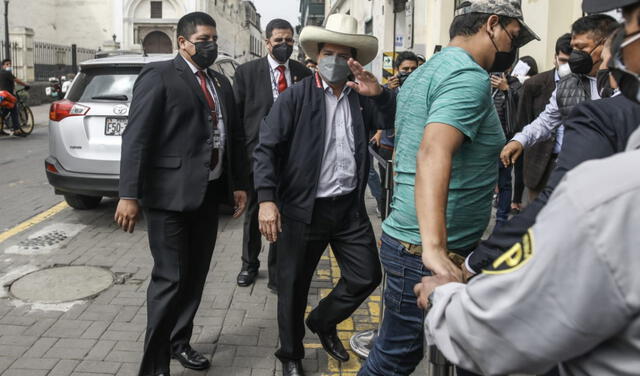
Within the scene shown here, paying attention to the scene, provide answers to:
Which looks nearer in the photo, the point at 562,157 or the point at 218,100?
the point at 562,157

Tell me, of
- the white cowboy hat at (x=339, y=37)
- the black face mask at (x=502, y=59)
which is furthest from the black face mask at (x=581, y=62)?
the black face mask at (x=502, y=59)

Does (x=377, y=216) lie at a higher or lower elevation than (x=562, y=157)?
lower

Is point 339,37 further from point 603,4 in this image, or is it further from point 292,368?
point 603,4

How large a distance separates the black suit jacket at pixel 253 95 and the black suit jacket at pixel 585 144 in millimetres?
3450

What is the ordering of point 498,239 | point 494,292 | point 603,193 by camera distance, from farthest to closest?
point 498,239 → point 494,292 → point 603,193

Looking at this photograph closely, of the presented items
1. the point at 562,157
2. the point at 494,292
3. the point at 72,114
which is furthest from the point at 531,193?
the point at 72,114

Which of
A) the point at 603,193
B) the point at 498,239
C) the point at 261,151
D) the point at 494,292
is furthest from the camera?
the point at 261,151

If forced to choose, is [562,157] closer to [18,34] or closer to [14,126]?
[14,126]

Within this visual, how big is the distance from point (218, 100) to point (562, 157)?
2.37 meters

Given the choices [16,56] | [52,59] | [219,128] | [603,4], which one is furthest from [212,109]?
[52,59]

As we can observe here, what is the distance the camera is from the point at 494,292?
3.84ft

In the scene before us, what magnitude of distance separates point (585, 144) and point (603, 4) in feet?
2.04

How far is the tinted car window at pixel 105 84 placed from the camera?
22.5 ft

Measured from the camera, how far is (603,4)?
4.10 ft
